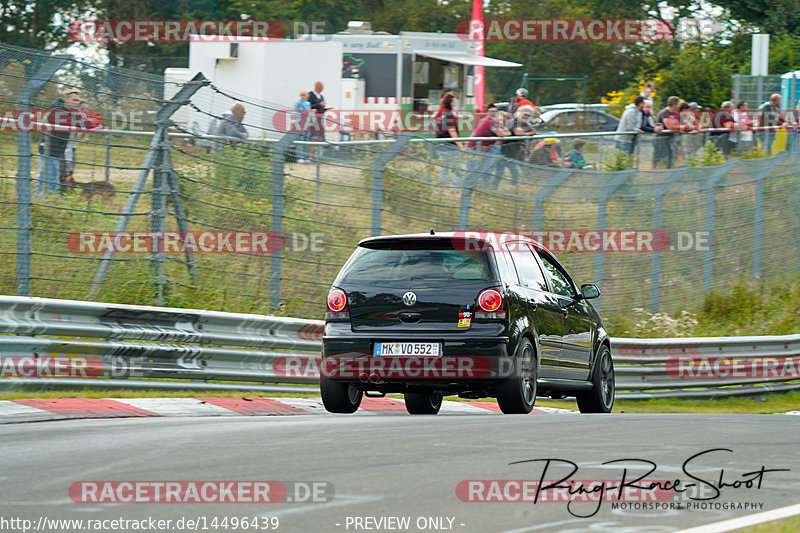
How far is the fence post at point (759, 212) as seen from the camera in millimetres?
20531

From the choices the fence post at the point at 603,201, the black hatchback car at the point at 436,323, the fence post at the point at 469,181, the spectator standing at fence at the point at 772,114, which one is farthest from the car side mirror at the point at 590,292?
the spectator standing at fence at the point at 772,114

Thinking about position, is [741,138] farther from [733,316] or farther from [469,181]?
A: [469,181]

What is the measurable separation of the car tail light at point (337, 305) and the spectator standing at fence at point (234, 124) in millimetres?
4251

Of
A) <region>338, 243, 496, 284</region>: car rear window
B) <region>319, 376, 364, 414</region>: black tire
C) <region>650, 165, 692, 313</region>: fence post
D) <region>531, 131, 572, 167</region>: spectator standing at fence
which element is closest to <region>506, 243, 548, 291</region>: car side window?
<region>338, 243, 496, 284</region>: car rear window

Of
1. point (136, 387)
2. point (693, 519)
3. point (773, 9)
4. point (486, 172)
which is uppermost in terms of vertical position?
point (773, 9)

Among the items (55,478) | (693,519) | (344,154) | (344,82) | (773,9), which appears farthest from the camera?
(773,9)

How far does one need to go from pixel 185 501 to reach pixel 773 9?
153 feet

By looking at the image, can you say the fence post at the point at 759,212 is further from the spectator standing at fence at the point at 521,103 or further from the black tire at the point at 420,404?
the black tire at the point at 420,404

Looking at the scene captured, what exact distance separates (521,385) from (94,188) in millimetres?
5069

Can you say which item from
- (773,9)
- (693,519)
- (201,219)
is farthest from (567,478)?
(773,9)

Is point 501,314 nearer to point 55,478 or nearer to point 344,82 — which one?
point 55,478

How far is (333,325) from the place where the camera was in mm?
10484

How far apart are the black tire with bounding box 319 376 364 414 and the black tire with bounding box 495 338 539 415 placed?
133 cm

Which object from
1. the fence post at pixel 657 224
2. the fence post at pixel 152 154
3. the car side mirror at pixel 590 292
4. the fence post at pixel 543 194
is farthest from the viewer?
the fence post at pixel 657 224
